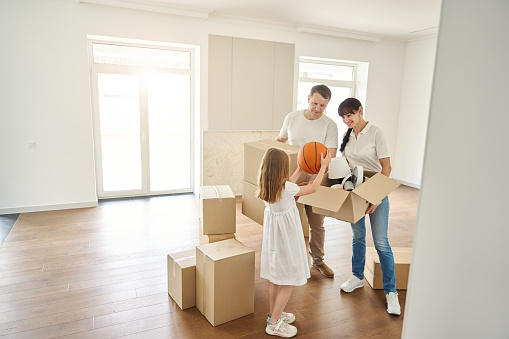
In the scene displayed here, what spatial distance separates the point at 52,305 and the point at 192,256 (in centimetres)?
107

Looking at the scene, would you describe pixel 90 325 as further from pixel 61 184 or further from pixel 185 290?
pixel 61 184

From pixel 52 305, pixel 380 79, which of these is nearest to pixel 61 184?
pixel 52 305

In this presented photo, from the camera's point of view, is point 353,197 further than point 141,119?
No

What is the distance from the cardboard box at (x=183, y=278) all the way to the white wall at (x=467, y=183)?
1.68 m

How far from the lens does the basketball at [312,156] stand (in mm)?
2352

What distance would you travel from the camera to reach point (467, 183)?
102 cm

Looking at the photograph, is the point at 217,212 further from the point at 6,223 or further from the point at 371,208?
the point at 6,223

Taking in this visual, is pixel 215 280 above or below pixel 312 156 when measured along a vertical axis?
below

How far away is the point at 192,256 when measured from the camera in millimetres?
2650

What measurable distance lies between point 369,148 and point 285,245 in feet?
3.13

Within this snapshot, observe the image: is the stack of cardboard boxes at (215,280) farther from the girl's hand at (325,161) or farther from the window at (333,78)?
the window at (333,78)

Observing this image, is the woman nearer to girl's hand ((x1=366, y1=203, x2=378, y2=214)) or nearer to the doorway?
girl's hand ((x1=366, y1=203, x2=378, y2=214))

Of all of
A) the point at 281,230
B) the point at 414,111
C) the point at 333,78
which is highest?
the point at 333,78

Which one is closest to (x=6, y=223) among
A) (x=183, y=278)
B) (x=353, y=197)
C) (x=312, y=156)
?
(x=183, y=278)
